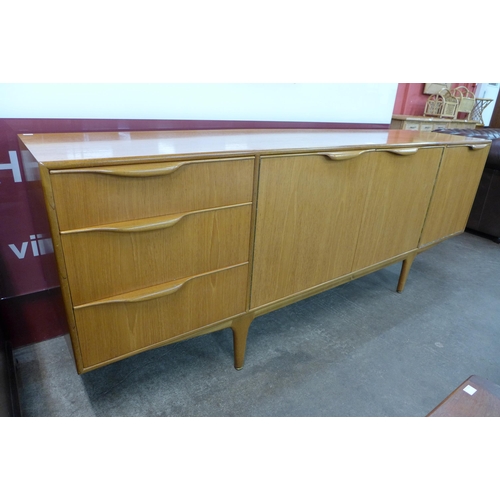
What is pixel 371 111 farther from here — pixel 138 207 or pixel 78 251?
pixel 78 251

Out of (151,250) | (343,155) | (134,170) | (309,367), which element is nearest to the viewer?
(134,170)

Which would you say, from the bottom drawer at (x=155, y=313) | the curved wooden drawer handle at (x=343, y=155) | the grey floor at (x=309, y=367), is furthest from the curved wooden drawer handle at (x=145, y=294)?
the curved wooden drawer handle at (x=343, y=155)

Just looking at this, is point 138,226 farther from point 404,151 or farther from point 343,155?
point 404,151

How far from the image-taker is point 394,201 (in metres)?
1.51

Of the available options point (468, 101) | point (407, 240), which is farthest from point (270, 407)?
point (468, 101)

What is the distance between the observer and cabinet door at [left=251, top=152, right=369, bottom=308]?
110cm

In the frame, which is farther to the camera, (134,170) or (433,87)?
(433,87)

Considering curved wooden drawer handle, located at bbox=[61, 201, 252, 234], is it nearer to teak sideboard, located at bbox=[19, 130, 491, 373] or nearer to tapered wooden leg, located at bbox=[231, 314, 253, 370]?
teak sideboard, located at bbox=[19, 130, 491, 373]

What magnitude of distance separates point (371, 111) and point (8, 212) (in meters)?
1.79

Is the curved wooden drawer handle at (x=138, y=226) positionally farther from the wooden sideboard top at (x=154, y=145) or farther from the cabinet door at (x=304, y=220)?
the cabinet door at (x=304, y=220)

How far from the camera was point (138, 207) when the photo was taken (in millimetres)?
866

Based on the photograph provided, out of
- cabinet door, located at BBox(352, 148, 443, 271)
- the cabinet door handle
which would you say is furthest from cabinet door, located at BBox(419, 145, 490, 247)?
the cabinet door handle

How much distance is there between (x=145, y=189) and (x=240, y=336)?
2.15ft

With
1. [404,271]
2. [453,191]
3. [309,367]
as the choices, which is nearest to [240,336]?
[309,367]
